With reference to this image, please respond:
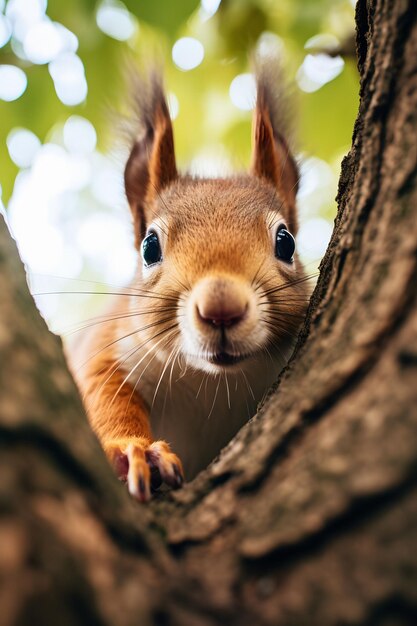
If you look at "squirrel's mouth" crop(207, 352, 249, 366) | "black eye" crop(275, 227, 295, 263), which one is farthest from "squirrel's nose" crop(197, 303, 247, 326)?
"black eye" crop(275, 227, 295, 263)

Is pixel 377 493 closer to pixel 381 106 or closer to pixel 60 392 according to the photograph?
pixel 60 392

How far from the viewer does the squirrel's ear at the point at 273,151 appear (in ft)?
10.3

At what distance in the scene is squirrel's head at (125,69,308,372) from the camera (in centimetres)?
213

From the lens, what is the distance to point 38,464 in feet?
2.97

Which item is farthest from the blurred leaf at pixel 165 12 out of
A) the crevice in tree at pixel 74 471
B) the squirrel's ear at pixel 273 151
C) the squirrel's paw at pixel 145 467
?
the crevice in tree at pixel 74 471

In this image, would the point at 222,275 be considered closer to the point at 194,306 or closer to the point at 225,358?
the point at 194,306

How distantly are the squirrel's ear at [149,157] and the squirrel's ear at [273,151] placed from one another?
0.46m

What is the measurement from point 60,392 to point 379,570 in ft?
1.92

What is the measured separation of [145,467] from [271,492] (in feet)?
2.01

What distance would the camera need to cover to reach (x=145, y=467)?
1.63 m

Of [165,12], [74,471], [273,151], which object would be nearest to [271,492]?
[74,471]

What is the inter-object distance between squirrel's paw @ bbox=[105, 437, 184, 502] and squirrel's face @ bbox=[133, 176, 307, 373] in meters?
0.47

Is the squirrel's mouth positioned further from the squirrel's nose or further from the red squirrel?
the squirrel's nose

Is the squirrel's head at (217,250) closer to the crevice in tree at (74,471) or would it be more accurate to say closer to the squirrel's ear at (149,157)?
the squirrel's ear at (149,157)
